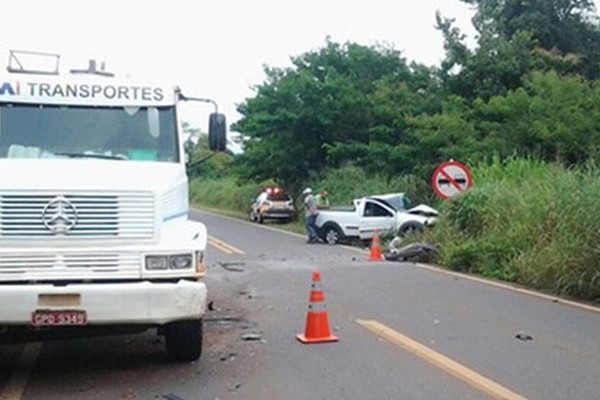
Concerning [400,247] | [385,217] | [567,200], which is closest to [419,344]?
[567,200]

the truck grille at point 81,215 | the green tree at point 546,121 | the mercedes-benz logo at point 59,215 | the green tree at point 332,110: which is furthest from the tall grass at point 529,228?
the green tree at point 332,110

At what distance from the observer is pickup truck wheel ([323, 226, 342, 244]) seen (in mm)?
26656

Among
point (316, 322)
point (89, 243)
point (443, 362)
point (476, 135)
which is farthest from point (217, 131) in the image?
point (476, 135)

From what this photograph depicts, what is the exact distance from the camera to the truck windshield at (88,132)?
333 inches

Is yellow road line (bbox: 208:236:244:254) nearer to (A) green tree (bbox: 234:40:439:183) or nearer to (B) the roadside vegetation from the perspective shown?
(B) the roadside vegetation

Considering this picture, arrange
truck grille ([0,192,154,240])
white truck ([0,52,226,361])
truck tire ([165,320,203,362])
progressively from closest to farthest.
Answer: white truck ([0,52,226,361]) < truck grille ([0,192,154,240]) < truck tire ([165,320,203,362])

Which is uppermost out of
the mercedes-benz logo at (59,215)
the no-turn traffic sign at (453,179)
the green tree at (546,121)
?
the green tree at (546,121)

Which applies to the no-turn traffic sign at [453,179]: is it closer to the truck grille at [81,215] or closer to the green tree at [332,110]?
the truck grille at [81,215]

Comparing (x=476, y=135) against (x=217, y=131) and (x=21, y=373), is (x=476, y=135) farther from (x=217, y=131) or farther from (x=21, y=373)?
(x=21, y=373)

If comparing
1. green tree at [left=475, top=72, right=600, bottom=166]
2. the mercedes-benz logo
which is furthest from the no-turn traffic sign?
the mercedes-benz logo

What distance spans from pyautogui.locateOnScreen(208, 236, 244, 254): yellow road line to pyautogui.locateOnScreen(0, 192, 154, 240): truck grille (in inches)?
585

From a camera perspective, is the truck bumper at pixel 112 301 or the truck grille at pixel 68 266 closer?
the truck bumper at pixel 112 301

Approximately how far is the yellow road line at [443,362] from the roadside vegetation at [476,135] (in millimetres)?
2940

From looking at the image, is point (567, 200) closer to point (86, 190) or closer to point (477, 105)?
point (86, 190)
